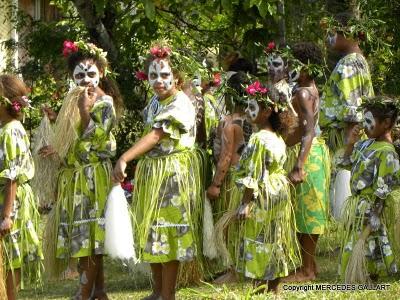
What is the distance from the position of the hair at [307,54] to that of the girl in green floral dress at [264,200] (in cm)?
91

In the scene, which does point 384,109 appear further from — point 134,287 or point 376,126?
point 134,287

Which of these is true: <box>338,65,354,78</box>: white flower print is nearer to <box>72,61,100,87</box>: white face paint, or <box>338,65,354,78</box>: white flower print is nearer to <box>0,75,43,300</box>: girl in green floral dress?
<box>72,61,100,87</box>: white face paint

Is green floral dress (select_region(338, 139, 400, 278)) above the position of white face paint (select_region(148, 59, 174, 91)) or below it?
below

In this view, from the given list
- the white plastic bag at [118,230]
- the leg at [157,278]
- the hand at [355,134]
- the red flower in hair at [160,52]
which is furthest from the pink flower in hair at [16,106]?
the hand at [355,134]

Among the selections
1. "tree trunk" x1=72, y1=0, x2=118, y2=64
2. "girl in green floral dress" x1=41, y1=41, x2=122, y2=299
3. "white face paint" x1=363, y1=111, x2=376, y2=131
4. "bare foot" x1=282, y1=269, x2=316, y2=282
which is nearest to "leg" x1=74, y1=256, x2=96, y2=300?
"girl in green floral dress" x1=41, y1=41, x2=122, y2=299

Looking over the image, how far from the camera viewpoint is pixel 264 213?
17.8ft

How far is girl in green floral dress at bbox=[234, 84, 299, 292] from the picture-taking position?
5.37m

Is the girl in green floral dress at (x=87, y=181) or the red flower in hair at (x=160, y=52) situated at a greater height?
the red flower in hair at (x=160, y=52)

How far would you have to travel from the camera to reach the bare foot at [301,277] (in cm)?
615

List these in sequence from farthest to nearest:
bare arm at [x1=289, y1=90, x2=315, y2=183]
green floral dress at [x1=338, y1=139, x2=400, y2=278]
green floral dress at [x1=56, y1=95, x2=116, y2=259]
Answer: bare arm at [x1=289, y1=90, x2=315, y2=183]
green floral dress at [x1=56, y1=95, x2=116, y2=259]
green floral dress at [x1=338, y1=139, x2=400, y2=278]

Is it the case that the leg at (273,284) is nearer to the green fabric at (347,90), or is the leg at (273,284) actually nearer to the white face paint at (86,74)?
the green fabric at (347,90)

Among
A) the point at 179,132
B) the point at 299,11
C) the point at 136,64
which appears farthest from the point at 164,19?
the point at 179,132

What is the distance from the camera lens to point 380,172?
18.1 feet

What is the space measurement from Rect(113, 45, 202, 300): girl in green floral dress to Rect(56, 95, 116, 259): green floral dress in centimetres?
21
